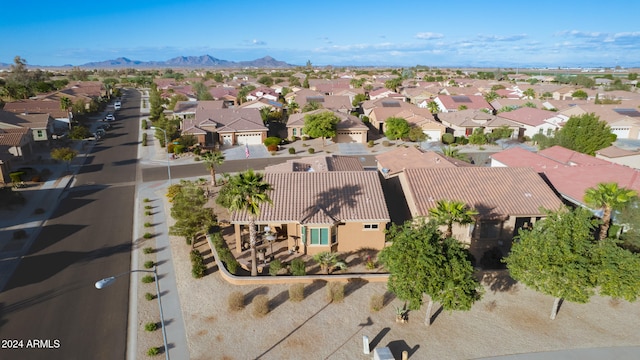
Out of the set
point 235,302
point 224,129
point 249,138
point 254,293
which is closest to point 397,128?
point 249,138

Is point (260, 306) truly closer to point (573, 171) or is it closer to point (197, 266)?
point (197, 266)

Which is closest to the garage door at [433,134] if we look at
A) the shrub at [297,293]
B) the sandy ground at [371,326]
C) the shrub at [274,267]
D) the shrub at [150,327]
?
the sandy ground at [371,326]

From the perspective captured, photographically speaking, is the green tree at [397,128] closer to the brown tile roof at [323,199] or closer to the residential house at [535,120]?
the residential house at [535,120]

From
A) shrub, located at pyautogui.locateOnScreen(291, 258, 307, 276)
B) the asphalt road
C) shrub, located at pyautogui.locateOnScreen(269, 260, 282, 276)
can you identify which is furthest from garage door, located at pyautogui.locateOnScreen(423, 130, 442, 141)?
shrub, located at pyautogui.locateOnScreen(269, 260, 282, 276)

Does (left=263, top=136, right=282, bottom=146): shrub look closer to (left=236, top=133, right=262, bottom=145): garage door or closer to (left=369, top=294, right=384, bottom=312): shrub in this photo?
(left=236, top=133, right=262, bottom=145): garage door

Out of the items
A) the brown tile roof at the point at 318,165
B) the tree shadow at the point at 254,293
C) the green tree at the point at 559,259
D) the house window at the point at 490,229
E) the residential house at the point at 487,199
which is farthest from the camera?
the brown tile roof at the point at 318,165

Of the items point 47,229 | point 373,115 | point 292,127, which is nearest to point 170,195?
point 47,229
